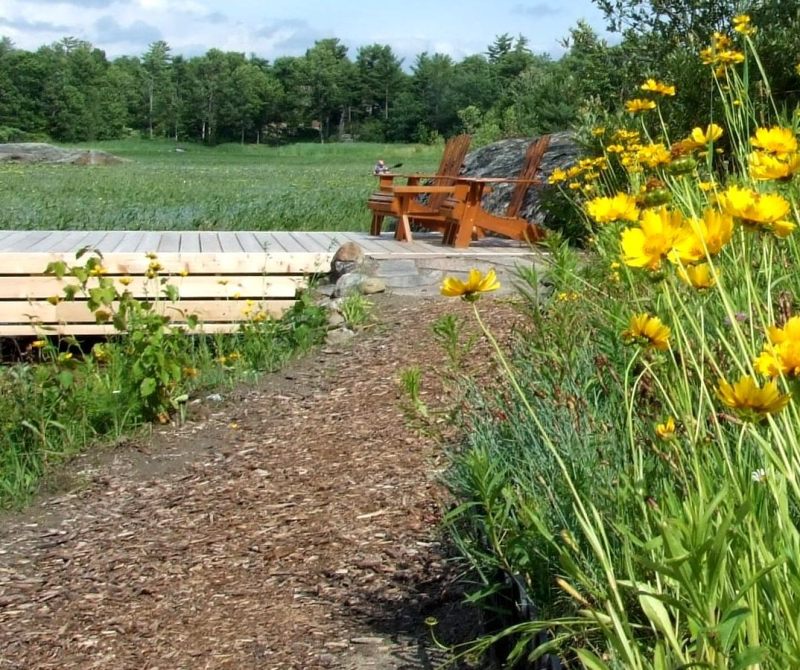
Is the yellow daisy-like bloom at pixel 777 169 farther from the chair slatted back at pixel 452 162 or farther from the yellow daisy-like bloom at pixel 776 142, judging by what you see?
the chair slatted back at pixel 452 162

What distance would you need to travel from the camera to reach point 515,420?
2865 millimetres

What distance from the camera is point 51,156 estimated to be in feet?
166

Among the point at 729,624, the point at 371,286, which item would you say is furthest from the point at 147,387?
the point at 729,624

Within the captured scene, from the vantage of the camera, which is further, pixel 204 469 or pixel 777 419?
pixel 204 469

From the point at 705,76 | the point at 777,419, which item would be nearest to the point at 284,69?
the point at 705,76

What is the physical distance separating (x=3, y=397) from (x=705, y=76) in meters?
5.25

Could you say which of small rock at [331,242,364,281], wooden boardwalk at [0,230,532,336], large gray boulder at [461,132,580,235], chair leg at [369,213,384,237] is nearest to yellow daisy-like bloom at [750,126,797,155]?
wooden boardwalk at [0,230,532,336]

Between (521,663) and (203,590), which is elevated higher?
(521,663)

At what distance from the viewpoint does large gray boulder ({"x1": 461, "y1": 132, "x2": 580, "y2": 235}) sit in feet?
35.5

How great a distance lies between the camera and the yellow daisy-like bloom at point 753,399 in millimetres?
1070

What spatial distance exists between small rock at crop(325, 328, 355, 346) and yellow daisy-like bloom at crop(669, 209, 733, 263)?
505 cm

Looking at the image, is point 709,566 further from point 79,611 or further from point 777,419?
point 79,611

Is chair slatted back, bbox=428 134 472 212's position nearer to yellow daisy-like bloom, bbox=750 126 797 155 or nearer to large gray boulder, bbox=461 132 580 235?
large gray boulder, bbox=461 132 580 235

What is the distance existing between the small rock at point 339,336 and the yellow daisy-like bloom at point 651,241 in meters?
5.04
